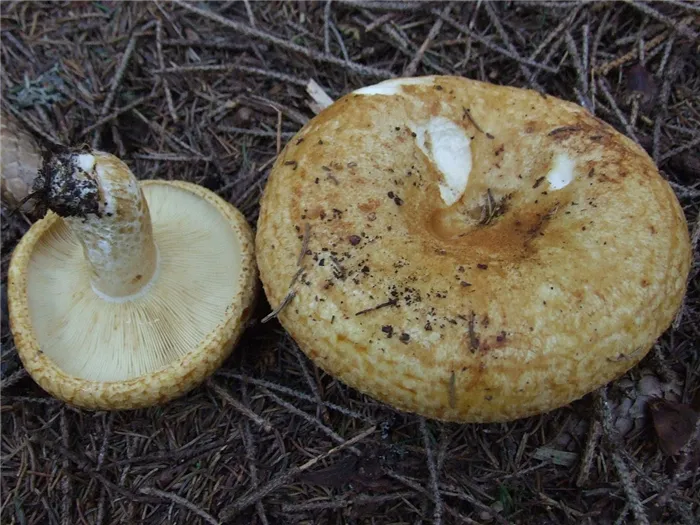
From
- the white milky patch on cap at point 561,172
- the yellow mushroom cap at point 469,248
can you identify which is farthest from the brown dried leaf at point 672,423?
the white milky patch on cap at point 561,172

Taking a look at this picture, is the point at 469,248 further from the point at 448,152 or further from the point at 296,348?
the point at 296,348

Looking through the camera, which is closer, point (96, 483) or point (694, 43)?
point (96, 483)

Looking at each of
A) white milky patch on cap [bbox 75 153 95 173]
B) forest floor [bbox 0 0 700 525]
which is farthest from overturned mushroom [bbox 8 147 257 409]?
forest floor [bbox 0 0 700 525]

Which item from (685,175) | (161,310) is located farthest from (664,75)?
(161,310)

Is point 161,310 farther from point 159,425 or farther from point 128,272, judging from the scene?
point 159,425

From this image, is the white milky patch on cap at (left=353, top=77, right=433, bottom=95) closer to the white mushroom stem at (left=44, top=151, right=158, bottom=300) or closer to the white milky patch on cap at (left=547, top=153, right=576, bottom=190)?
the white milky patch on cap at (left=547, top=153, right=576, bottom=190)

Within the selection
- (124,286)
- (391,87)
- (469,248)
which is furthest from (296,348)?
(391,87)

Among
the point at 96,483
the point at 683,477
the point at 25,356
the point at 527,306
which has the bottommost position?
the point at 96,483

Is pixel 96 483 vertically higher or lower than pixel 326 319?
lower

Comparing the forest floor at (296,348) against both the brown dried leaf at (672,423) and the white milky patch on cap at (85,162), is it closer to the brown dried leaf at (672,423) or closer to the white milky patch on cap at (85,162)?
the brown dried leaf at (672,423)
